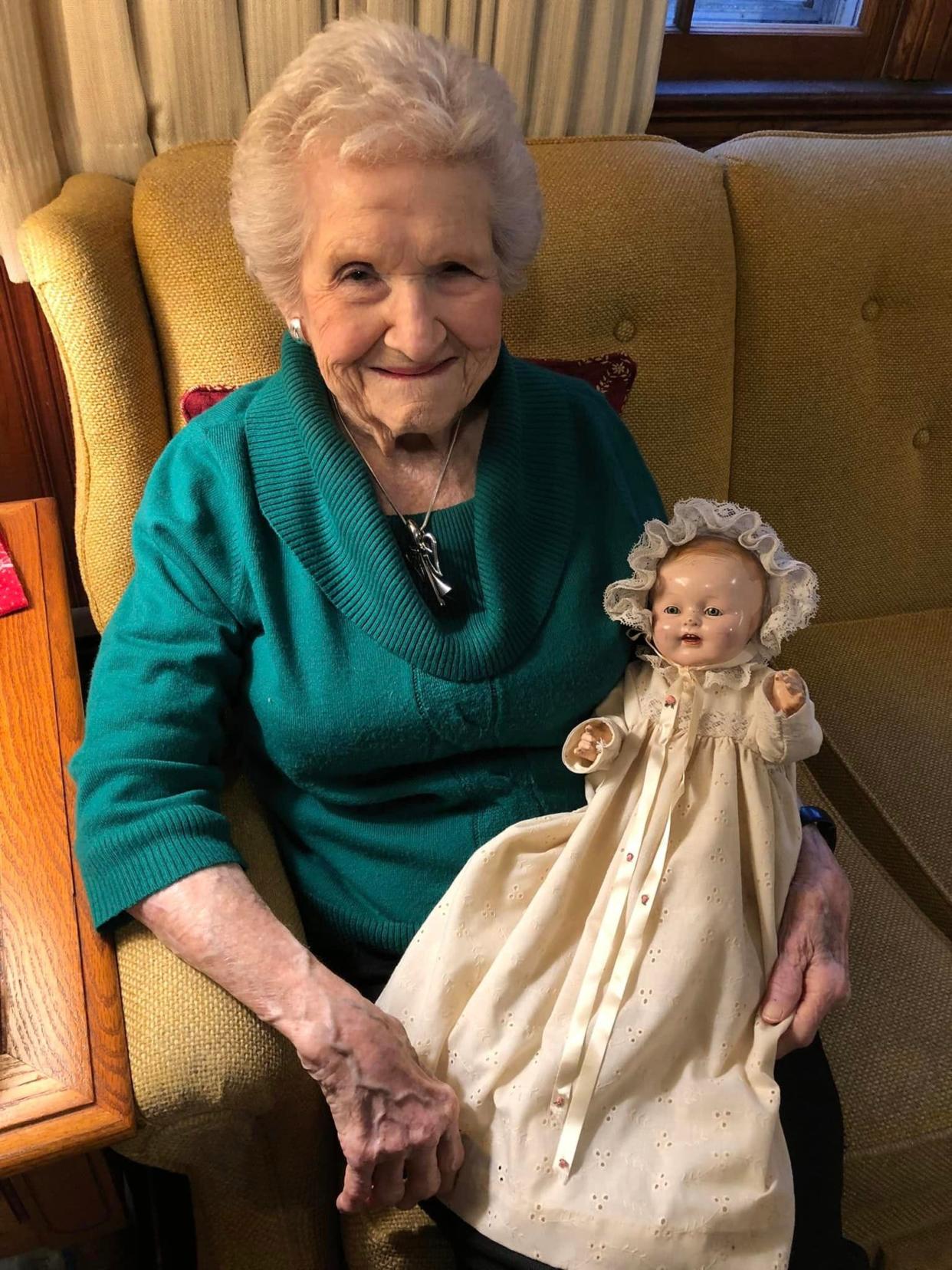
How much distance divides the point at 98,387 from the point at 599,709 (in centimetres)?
74

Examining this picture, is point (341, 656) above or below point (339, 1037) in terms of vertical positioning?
above

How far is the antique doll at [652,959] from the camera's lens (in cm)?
87

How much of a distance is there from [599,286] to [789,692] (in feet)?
2.32

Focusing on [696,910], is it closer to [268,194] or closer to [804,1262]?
[804,1262]

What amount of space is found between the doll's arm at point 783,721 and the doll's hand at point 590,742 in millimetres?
148

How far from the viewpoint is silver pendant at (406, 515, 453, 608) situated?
3.50ft

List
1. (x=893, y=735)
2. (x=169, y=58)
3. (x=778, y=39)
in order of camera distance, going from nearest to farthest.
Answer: (x=169, y=58), (x=893, y=735), (x=778, y=39)

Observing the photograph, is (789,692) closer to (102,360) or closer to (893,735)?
(893,735)

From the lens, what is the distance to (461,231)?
3.13 ft

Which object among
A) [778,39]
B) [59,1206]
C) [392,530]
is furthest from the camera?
[778,39]

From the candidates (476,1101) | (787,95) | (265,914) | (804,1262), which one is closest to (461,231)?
(265,914)

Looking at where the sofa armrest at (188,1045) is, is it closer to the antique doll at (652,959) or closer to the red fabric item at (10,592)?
the antique doll at (652,959)

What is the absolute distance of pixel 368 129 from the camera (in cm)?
91

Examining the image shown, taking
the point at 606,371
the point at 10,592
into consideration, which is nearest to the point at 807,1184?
the point at 606,371
